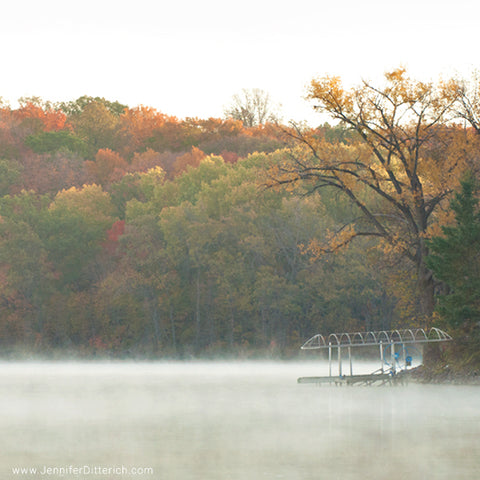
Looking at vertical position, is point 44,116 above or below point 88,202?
above

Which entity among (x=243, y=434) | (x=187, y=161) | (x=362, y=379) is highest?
(x=187, y=161)

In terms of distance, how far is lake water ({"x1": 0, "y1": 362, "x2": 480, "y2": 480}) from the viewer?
1391 centimetres

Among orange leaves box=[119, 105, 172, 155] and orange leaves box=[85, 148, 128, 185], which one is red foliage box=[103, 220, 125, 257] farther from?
orange leaves box=[119, 105, 172, 155]

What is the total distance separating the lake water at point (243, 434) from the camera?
1391 cm

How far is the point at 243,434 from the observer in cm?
1867

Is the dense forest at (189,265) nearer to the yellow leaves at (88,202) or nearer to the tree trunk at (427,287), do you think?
the yellow leaves at (88,202)

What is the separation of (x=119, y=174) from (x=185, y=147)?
12.2m

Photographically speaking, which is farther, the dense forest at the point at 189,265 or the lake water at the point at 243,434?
the dense forest at the point at 189,265

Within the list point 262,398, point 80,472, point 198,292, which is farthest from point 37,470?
point 198,292

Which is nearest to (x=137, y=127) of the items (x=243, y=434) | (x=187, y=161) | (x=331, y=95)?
(x=187, y=161)

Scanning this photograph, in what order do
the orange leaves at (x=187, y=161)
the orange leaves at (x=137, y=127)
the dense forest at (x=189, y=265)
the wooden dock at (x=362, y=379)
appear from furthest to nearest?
the orange leaves at (x=137, y=127), the orange leaves at (x=187, y=161), the dense forest at (x=189, y=265), the wooden dock at (x=362, y=379)

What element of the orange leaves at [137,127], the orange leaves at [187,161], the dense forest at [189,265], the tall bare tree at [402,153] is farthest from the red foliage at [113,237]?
the tall bare tree at [402,153]

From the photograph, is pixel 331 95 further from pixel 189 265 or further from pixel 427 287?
pixel 189 265

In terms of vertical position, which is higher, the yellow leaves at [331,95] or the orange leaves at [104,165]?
the orange leaves at [104,165]
